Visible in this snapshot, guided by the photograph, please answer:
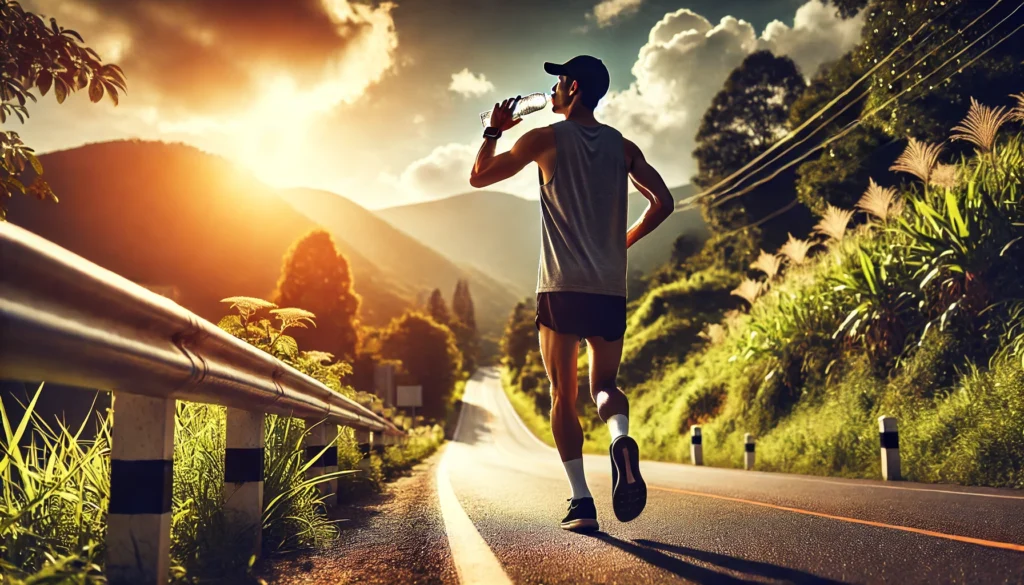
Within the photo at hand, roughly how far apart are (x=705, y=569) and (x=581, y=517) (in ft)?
3.63

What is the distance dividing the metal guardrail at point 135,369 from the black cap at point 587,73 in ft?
7.19

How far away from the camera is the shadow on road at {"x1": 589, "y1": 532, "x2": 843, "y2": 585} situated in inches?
104

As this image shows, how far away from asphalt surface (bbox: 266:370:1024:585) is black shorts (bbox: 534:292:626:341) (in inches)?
39.4

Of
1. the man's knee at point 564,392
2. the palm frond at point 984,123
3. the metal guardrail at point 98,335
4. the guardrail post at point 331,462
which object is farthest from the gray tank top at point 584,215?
the palm frond at point 984,123

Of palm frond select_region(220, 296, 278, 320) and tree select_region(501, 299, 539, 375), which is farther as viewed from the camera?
tree select_region(501, 299, 539, 375)

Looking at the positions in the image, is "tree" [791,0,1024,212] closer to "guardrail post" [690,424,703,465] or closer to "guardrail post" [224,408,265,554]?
"guardrail post" [690,424,703,465]

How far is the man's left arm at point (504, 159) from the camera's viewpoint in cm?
407

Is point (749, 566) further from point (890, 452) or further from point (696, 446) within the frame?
point (696, 446)

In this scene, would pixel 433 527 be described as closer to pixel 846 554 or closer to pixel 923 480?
pixel 846 554

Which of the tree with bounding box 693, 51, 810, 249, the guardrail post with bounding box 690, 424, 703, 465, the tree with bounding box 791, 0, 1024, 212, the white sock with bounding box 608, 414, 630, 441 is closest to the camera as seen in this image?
the white sock with bounding box 608, 414, 630, 441

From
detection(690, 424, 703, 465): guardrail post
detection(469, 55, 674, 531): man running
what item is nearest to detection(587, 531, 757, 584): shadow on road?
detection(469, 55, 674, 531): man running

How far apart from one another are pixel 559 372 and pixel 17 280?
9.21 feet

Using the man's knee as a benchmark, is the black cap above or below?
above

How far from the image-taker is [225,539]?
3.07 meters
